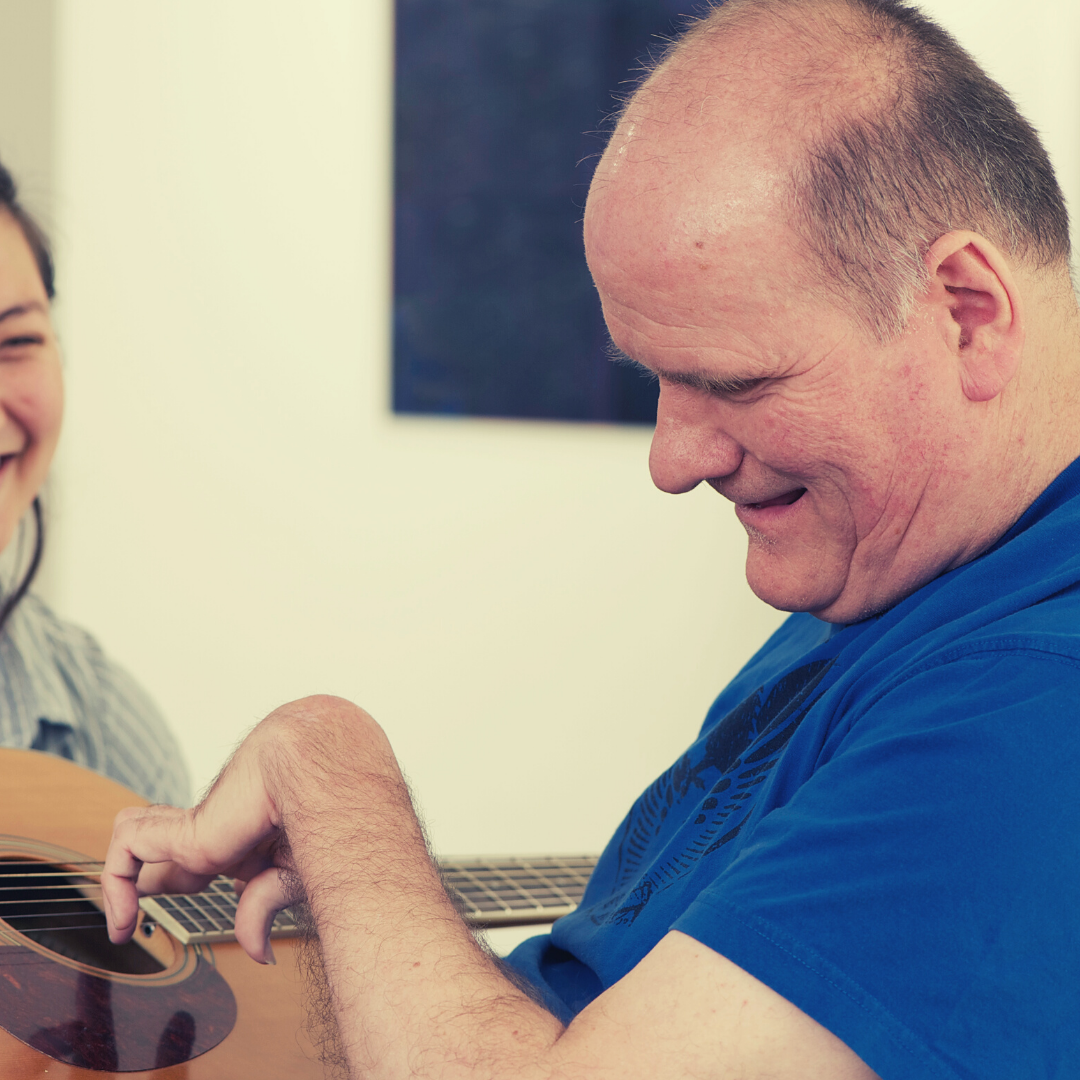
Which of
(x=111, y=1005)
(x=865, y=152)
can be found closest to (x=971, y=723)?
(x=865, y=152)

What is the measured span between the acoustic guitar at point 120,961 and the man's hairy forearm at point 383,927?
0.55 ft

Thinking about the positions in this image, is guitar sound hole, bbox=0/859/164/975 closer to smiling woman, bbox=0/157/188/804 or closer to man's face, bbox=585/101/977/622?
man's face, bbox=585/101/977/622

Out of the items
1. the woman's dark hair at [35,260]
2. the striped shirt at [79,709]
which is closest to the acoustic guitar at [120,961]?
the striped shirt at [79,709]

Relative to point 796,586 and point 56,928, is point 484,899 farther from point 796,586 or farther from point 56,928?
point 796,586

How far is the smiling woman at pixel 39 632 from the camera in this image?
1.99m

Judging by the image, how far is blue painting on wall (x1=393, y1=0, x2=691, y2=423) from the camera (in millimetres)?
2639

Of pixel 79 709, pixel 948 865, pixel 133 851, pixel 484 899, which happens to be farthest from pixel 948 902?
pixel 79 709

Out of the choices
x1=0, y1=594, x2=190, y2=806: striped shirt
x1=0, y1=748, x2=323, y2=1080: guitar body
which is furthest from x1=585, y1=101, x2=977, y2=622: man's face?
x1=0, y1=594, x2=190, y2=806: striped shirt

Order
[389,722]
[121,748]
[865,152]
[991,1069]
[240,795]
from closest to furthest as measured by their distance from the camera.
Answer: [991,1069] < [865,152] < [240,795] < [121,748] < [389,722]

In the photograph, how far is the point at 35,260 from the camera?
2086mm

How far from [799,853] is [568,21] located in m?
2.57

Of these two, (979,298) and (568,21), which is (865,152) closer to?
(979,298)

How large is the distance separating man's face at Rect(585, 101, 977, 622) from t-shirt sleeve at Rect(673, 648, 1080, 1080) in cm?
21

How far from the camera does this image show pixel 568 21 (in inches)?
108
